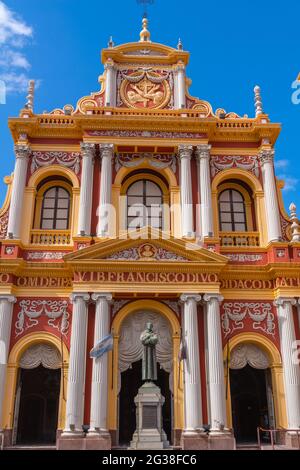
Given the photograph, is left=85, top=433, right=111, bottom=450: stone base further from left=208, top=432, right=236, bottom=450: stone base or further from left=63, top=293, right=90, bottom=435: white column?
left=208, top=432, right=236, bottom=450: stone base

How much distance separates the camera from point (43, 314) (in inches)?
712

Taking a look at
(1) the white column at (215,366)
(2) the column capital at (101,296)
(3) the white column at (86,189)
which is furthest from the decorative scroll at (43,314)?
(1) the white column at (215,366)

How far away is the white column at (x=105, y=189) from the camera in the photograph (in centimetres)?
1906

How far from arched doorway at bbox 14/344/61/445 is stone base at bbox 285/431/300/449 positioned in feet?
26.5

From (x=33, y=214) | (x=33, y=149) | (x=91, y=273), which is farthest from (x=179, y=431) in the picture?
(x=33, y=149)

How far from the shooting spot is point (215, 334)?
17.4 meters

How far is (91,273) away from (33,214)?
153 inches

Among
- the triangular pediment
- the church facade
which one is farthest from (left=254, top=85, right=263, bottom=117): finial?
the triangular pediment

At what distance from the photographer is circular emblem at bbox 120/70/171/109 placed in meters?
21.6

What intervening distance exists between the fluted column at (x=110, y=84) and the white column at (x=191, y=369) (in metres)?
9.04

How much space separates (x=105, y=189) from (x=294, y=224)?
747cm

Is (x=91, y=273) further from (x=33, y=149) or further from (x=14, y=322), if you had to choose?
(x=33, y=149)

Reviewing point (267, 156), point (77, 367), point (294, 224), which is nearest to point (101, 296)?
point (77, 367)

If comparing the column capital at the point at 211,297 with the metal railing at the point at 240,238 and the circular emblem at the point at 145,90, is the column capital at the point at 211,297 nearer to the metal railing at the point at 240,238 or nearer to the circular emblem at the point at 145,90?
the metal railing at the point at 240,238
